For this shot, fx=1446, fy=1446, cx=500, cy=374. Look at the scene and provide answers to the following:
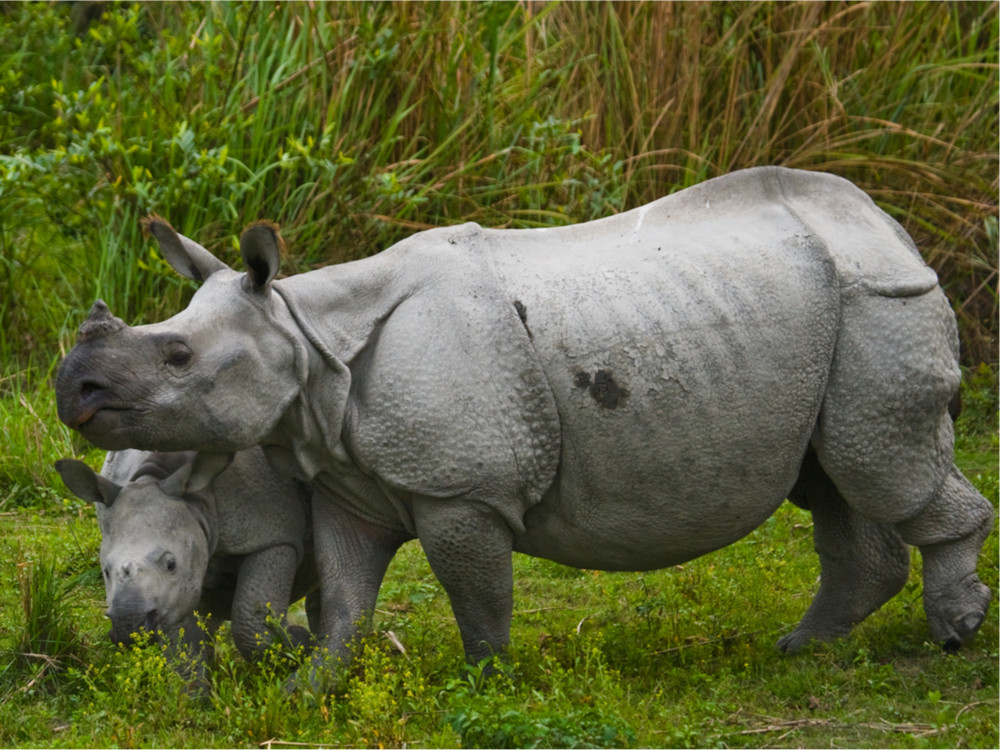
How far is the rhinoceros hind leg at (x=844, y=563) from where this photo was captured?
5.84 m

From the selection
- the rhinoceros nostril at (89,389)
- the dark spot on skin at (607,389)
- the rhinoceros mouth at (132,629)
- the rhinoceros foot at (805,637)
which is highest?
the rhinoceros nostril at (89,389)

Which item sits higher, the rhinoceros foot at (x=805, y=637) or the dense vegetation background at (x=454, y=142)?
the dense vegetation background at (x=454, y=142)

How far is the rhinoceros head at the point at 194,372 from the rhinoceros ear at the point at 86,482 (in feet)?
1.31

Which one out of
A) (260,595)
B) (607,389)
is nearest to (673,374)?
(607,389)

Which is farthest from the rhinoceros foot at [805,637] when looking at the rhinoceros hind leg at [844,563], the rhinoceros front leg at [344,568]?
the rhinoceros front leg at [344,568]

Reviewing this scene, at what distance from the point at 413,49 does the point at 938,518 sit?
16.1ft

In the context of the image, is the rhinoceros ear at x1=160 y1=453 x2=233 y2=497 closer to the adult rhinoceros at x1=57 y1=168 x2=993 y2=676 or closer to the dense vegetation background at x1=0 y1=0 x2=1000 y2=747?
the adult rhinoceros at x1=57 y1=168 x2=993 y2=676

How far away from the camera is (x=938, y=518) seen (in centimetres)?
549

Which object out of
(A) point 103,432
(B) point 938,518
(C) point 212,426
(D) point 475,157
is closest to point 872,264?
(B) point 938,518

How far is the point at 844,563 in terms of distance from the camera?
589 cm

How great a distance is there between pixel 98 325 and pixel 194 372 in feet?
1.12

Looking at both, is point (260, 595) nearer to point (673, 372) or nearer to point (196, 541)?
point (196, 541)

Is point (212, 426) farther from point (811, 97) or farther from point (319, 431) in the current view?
point (811, 97)

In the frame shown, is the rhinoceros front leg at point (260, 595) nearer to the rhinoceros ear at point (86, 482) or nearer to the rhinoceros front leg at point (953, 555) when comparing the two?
the rhinoceros ear at point (86, 482)
